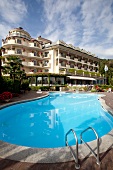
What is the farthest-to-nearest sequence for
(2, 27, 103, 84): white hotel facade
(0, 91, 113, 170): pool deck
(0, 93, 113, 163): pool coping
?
1. (2, 27, 103, 84): white hotel facade
2. (0, 93, 113, 163): pool coping
3. (0, 91, 113, 170): pool deck

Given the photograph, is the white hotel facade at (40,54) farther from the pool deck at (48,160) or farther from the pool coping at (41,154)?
the pool deck at (48,160)

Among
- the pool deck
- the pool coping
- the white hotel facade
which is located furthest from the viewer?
the white hotel facade

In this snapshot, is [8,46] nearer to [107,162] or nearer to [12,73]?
[12,73]

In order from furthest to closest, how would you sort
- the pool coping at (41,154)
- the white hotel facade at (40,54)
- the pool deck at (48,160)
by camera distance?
the white hotel facade at (40,54) < the pool coping at (41,154) < the pool deck at (48,160)

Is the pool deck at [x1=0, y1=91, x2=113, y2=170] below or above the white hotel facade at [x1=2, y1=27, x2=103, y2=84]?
below

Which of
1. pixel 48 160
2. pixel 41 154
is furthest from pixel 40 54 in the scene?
pixel 48 160

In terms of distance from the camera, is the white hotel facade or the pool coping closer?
the pool coping

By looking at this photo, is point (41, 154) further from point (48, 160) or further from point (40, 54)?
point (40, 54)

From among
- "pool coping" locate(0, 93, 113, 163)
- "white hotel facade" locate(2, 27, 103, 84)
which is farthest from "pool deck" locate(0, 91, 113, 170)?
"white hotel facade" locate(2, 27, 103, 84)

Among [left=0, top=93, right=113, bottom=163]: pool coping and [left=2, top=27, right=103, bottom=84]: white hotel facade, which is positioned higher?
[left=2, top=27, right=103, bottom=84]: white hotel facade

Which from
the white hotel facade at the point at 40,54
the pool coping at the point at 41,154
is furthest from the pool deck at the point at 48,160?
the white hotel facade at the point at 40,54

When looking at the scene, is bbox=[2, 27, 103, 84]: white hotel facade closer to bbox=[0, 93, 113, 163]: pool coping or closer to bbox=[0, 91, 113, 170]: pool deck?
bbox=[0, 93, 113, 163]: pool coping

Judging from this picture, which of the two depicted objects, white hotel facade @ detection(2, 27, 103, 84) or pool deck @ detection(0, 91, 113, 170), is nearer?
pool deck @ detection(0, 91, 113, 170)

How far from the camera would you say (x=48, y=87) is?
3234 centimetres
